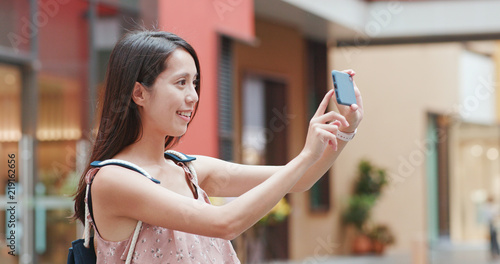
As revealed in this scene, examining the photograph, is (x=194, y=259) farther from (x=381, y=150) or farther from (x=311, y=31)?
(x=381, y=150)

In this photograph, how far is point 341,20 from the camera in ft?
36.5

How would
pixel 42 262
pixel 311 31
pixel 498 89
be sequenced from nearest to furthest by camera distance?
pixel 42 262 < pixel 311 31 < pixel 498 89

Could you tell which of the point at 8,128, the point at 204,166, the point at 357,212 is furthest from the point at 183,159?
the point at 357,212

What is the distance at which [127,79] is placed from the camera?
1.64 metres

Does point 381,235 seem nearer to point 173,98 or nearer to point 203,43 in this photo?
point 203,43

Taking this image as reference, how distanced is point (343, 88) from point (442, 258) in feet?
50.3

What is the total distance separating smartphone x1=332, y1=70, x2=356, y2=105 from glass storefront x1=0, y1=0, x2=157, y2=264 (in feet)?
16.0

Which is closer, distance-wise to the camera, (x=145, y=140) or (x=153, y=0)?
(x=145, y=140)

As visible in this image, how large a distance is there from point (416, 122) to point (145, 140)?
16.1m

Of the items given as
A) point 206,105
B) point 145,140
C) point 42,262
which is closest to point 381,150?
point 206,105

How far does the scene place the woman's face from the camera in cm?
164

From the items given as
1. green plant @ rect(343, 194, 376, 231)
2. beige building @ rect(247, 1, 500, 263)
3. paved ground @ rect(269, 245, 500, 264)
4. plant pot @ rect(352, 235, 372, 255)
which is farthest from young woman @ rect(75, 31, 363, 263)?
plant pot @ rect(352, 235, 372, 255)

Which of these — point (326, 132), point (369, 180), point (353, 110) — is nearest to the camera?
point (326, 132)

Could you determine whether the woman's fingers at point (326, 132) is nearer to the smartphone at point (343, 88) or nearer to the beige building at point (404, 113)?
the smartphone at point (343, 88)
